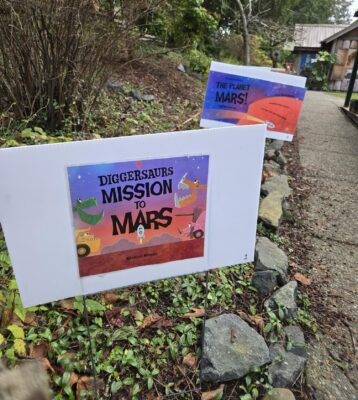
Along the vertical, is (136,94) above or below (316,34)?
below

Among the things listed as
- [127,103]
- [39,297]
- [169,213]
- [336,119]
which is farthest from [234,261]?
[336,119]

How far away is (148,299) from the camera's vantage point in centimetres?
234

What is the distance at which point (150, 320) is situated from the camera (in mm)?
2174

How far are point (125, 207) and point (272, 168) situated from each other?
399cm

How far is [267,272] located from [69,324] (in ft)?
4.66

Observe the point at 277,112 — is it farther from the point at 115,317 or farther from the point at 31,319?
the point at 31,319

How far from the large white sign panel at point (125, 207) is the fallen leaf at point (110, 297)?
2.41 feet

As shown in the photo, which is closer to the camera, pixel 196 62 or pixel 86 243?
pixel 86 243

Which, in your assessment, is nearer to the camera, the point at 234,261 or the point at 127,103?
the point at 234,261

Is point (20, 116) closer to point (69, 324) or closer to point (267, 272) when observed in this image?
point (69, 324)

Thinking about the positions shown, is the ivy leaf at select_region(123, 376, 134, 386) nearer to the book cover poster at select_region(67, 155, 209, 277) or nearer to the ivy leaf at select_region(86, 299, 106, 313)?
the ivy leaf at select_region(86, 299, 106, 313)

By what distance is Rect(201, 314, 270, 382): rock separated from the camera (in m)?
1.91

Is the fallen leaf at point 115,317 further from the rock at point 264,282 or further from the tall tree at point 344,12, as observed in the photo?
the tall tree at point 344,12

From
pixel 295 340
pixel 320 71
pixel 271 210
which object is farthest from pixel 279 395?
pixel 320 71
